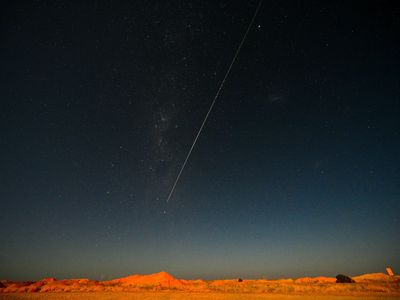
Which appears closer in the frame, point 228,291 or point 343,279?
point 228,291

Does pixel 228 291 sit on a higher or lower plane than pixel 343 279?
lower

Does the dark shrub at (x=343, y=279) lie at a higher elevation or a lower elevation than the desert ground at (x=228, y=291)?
higher

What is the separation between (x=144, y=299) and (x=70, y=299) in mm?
7555

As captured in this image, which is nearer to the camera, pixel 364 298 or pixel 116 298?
pixel 364 298

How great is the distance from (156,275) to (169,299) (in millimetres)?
44920

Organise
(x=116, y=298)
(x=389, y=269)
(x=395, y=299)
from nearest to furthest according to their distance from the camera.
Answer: (x=389, y=269) → (x=395, y=299) → (x=116, y=298)

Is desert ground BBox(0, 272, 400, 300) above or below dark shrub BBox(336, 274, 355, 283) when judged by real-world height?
below

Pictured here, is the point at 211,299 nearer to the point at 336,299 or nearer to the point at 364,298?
the point at 336,299

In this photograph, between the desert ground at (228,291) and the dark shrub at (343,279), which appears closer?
the desert ground at (228,291)

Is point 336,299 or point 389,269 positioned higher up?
point 389,269

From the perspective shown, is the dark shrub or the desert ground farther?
the dark shrub

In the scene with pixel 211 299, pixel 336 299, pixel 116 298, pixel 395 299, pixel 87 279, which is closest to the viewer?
pixel 395 299

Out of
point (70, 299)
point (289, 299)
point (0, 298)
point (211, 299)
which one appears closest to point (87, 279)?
point (0, 298)

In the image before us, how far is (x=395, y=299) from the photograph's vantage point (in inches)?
731
